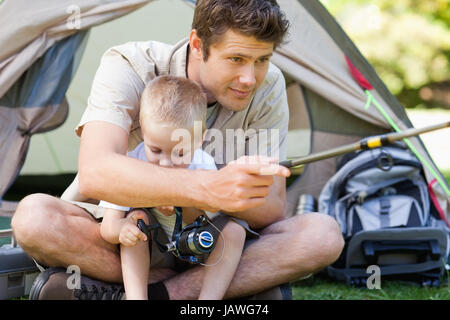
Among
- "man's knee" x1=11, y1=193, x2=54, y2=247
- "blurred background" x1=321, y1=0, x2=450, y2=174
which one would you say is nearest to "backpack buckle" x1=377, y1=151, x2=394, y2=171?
"man's knee" x1=11, y1=193, x2=54, y2=247

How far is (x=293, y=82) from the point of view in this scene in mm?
3344

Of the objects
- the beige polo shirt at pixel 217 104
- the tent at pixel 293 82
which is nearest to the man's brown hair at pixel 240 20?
the beige polo shirt at pixel 217 104

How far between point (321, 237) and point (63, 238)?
31.2 inches

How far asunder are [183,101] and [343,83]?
1.47 metres

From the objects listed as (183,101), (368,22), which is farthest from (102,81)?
(368,22)

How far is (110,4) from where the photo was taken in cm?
296

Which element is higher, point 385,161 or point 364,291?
point 385,161

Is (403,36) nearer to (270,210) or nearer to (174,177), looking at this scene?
(270,210)

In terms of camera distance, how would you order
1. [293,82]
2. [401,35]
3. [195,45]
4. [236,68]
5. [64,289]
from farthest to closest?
[401,35] < [293,82] < [195,45] < [236,68] < [64,289]

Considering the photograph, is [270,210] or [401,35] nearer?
[270,210]

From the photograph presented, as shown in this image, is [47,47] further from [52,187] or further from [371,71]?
[371,71]

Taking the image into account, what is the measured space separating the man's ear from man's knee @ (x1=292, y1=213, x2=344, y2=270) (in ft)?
2.17

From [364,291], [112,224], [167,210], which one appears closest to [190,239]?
[167,210]

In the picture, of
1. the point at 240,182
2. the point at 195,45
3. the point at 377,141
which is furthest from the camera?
the point at 195,45
